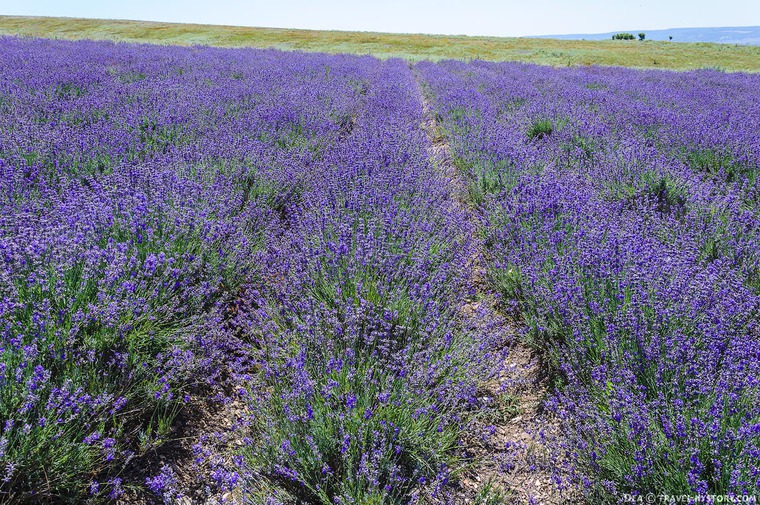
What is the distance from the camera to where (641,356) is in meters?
2.06

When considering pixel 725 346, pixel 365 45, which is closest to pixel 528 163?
pixel 725 346

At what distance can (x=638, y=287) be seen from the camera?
238 cm

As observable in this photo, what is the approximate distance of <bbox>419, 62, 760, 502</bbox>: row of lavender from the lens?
164 cm

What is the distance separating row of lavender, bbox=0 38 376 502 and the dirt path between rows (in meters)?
1.27

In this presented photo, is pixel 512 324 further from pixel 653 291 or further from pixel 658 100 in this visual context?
pixel 658 100

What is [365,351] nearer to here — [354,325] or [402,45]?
[354,325]

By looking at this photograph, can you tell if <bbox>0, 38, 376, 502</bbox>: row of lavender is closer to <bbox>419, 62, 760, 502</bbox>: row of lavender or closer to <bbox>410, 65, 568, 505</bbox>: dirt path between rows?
<bbox>410, 65, 568, 505</bbox>: dirt path between rows

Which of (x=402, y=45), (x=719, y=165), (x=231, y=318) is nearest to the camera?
(x=231, y=318)

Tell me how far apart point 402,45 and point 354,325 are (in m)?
34.2

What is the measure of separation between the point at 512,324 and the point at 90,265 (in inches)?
96.2

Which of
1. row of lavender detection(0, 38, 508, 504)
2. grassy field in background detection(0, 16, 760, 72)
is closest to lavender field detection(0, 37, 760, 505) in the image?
row of lavender detection(0, 38, 508, 504)

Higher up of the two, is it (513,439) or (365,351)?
(365,351)

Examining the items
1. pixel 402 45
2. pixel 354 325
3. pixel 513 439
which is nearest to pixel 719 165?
pixel 513 439

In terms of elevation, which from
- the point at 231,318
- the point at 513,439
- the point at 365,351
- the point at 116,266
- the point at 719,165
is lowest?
the point at 513,439
